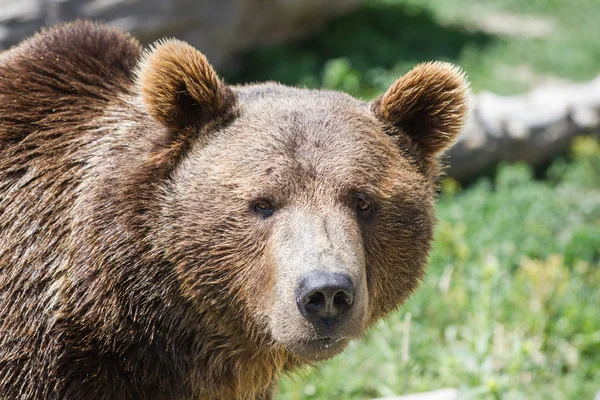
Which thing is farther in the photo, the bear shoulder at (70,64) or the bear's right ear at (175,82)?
the bear shoulder at (70,64)

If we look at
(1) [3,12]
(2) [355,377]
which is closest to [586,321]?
(2) [355,377]

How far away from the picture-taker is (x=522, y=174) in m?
9.45

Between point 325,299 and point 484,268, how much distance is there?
13.0 feet

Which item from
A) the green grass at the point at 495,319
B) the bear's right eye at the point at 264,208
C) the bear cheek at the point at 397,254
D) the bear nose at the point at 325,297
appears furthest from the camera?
the green grass at the point at 495,319

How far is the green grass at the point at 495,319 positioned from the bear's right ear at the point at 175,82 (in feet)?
6.91

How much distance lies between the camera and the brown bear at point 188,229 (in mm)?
3613

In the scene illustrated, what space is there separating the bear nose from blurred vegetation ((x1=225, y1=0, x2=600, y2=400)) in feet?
4.63

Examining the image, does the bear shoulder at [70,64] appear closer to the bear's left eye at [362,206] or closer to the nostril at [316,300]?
the bear's left eye at [362,206]

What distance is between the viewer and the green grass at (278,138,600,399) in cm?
603

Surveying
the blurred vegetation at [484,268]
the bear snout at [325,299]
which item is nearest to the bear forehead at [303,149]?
the bear snout at [325,299]

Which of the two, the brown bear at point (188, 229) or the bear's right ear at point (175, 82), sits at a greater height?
the bear's right ear at point (175, 82)

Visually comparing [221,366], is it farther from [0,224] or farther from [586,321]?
[586,321]

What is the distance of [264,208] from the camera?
362cm

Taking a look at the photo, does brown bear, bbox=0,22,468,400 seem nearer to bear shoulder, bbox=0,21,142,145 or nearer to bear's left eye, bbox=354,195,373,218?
Result: bear's left eye, bbox=354,195,373,218
